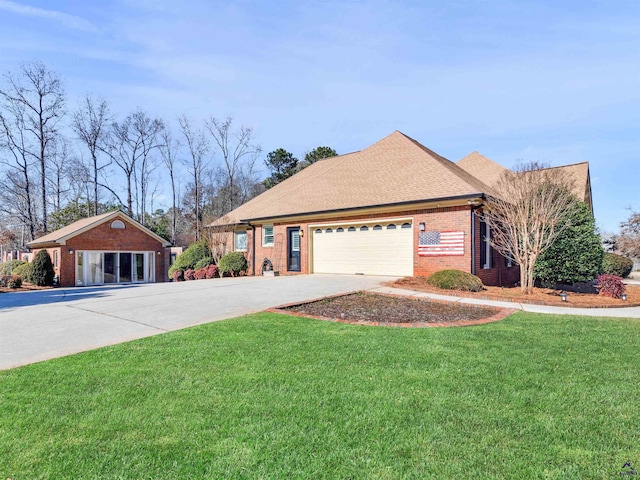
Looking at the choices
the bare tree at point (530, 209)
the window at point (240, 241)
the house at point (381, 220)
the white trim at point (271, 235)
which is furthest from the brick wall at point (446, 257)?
the window at point (240, 241)

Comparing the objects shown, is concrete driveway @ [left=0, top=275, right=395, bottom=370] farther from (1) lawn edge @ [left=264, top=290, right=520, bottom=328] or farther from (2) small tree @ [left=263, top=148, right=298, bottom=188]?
(2) small tree @ [left=263, top=148, right=298, bottom=188]

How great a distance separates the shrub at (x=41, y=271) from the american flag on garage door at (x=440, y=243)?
19.8 metres

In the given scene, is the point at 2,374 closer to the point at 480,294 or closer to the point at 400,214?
the point at 480,294

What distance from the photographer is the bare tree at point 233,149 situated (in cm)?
3525

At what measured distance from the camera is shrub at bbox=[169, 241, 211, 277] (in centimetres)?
2156

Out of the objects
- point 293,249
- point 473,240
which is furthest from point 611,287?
point 293,249

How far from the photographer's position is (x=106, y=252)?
2300cm

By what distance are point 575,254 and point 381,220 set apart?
270 inches

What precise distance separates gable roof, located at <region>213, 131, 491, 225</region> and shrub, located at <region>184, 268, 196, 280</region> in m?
3.27

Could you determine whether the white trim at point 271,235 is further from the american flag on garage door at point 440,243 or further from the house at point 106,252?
the house at point 106,252

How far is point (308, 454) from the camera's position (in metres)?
2.46

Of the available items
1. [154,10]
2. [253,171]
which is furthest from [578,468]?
[253,171]

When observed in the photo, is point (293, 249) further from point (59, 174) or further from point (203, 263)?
point (59, 174)

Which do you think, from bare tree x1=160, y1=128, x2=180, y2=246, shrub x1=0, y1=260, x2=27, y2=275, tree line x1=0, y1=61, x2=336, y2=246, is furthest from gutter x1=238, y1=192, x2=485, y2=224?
bare tree x1=160, y1=128, x2=180, y2=246
